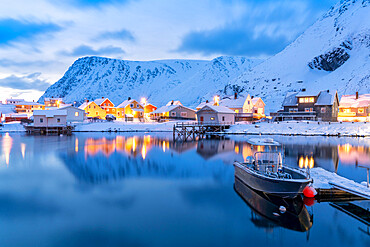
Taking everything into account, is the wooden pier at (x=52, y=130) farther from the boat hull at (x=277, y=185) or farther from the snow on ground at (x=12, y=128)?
the boat hull at (x=277, y=185)

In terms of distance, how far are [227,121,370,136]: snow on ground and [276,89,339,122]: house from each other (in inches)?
199

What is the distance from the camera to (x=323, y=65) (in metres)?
145

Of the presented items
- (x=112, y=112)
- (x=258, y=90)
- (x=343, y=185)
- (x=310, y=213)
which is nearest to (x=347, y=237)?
(x=310, y=213)

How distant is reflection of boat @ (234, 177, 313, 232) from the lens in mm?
12919

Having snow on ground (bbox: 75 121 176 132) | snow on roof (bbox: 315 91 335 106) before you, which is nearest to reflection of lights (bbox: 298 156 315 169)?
snow on roof (bbox: 315 91 335 106)

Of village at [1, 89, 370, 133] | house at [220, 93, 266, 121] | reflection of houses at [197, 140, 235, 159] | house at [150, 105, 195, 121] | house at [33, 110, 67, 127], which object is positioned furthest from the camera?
house at [150, 105, 195, 121]

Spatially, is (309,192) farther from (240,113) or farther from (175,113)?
(175,113)

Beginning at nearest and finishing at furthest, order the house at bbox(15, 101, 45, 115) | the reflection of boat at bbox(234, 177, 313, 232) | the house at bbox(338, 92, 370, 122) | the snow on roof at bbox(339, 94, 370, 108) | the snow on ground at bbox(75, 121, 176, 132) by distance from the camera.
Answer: the reflection of boat at bbox(234, 177, 313, 232)
the snow on ground at bbox(75, 121, 176, 132)
the house at bbox(338, 92, 370, 122)
the snow on roof at bbox(339, 94, 370, 108)
the house at bbox(15, 101, 45, 115)

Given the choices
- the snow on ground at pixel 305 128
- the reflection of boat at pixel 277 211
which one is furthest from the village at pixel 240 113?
the reflection of boat at pixel 277 211

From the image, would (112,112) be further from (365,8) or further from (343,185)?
(365,8)

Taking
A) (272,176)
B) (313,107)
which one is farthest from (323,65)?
(272,176)

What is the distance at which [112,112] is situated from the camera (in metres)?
108

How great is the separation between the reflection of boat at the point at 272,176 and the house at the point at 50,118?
60.9 meters

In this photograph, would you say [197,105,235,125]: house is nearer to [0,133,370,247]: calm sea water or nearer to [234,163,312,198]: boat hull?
[0,133,370,247]: calm sea water
